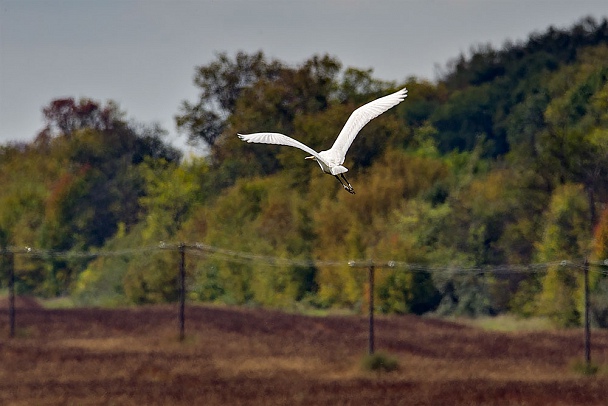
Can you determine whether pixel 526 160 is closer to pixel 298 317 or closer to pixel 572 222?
pixel 572 222

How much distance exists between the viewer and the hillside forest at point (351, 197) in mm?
65750

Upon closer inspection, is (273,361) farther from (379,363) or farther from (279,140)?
(279,140)

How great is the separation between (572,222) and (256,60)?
3865 cm

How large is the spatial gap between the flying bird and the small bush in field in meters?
35.5

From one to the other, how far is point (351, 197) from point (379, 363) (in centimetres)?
1912

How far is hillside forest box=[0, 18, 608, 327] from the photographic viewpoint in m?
65.8

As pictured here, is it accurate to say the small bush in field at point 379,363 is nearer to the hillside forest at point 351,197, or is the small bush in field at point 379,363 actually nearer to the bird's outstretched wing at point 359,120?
the hillside forest at point 351,197

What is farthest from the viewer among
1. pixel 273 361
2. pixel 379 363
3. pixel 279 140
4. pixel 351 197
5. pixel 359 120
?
pixel 351 197

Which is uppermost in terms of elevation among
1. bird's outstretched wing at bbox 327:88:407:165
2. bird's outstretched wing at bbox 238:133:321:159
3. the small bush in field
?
bird's outstretched wing at bbox 327:88:407:165

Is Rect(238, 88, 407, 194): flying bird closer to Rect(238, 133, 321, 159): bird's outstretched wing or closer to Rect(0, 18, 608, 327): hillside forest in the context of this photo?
Rect(238, 133, 321, 159): bird's outstretched wing

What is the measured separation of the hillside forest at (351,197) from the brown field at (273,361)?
4009mm

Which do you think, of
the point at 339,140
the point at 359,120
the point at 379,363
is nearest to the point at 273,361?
the point at 379,363

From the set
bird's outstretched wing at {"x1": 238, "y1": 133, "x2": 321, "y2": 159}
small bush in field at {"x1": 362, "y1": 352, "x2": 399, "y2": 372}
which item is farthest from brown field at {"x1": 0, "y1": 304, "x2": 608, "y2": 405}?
bird's outstretched wing at {"x1": 238, "y1": 133, "x2": 321, "y2": 159}

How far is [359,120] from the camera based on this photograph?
40.7ft
